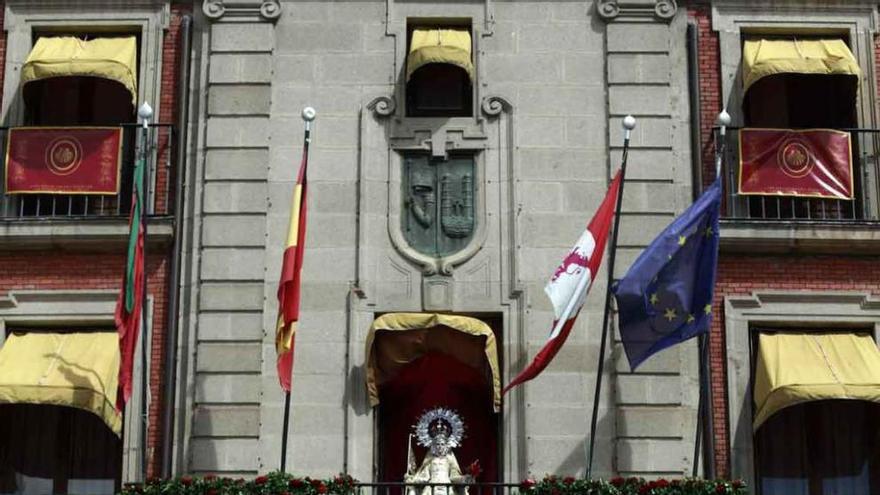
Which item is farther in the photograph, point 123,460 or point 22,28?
point 22,28

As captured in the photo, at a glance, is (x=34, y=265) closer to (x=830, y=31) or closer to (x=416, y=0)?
(x=416, y=0)

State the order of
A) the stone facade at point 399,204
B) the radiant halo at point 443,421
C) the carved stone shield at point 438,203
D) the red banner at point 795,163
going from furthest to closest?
1. the red banner at point 795,163
2. the carved stone shield at point 438,203
3. the radiant halo at point 443,421
4. the stone facade at point 399,204

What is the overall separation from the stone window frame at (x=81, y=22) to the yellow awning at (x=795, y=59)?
314 inches

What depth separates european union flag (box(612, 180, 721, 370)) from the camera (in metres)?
20.8

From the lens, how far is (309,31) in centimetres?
2300

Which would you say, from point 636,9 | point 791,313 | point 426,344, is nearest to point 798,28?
point 636,9

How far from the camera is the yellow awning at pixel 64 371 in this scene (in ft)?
69.8

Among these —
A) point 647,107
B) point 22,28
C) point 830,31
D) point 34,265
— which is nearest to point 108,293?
point 34,265

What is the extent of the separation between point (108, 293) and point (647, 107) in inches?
296

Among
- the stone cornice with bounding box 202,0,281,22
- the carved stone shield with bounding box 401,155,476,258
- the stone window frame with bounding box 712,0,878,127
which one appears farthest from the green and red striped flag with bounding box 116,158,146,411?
the stone window frame with bounding box 712,0,878,127

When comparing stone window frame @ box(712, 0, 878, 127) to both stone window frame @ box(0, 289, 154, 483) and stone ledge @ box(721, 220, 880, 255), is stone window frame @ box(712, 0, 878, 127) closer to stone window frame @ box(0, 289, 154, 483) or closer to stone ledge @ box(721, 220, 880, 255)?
stone ledge @ box(721, 220, 880, 255)

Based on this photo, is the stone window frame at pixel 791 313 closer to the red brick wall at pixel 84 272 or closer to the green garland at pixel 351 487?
the green garland at pixel 351 487

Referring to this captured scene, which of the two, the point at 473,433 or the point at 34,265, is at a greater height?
the point at 34,265

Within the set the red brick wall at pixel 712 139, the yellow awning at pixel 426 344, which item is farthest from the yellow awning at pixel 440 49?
the yellow awning at pixel 426 344
